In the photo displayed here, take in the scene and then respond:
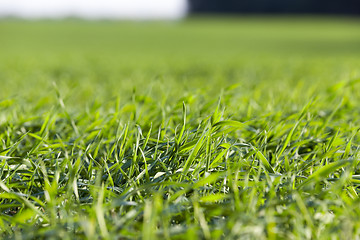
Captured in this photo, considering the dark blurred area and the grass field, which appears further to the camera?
the dark blurred area

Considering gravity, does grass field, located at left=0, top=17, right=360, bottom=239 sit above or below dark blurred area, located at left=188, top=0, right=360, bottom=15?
above

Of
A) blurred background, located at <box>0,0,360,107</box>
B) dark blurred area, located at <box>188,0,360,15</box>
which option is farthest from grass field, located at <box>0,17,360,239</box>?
dark blurred area, located at <box>188,0,360,15</box>

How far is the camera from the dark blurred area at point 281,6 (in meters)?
36.8

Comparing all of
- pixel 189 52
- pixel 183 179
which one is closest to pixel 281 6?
pixel 189 52

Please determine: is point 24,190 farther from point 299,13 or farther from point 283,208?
point 299,13

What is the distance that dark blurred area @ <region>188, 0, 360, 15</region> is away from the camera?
121 feet

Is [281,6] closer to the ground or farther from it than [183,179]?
closer to the ground

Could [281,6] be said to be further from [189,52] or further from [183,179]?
[183,179]

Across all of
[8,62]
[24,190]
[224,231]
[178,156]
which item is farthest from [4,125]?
[8,62]

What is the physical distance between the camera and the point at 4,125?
5.14 feet

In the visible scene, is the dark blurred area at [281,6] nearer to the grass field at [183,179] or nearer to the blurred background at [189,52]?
the blurred background at [189,52]

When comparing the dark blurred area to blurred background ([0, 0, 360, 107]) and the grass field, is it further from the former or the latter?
the grass field

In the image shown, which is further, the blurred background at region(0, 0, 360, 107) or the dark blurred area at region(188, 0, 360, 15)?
the dark blurred area at region(188, 0, 360, 15)

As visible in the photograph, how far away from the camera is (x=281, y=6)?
3856cm
